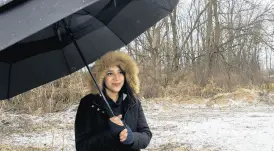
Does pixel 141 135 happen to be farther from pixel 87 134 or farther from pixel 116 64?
pixel 116 64

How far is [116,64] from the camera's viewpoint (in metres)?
2.46

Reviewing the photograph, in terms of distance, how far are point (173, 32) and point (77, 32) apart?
67.2 feet

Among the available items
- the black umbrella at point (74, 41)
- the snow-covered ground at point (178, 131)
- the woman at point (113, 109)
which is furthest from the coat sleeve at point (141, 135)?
the snow-covered ground at point (178, 131)

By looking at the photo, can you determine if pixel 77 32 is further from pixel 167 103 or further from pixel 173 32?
pixel 173 32

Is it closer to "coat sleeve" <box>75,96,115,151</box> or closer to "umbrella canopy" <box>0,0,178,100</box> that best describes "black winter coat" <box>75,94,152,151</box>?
"coat sleeve" <box>75,96,115,151</box>

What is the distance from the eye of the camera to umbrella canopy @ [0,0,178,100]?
2.64 m

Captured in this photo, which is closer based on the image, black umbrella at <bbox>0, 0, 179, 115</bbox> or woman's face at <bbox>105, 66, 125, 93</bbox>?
woman's face at <bbox>105, 66, 125, 93</bbox>

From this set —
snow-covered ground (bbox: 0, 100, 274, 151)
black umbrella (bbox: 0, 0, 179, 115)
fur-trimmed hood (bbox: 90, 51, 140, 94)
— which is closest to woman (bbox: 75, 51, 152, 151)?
fur-trimmed hood (bbox: 90, 51, 140, 94)

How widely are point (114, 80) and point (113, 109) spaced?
20 cm

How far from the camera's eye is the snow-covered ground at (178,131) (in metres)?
6.31

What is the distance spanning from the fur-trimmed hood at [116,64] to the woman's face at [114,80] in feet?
0.10

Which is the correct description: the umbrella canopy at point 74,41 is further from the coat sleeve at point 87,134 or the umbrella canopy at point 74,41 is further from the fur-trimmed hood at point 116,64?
the coat sleeve at point 87,134

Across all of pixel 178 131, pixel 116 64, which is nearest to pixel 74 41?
pixel 116 64

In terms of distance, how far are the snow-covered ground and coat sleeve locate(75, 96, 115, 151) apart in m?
3.81
